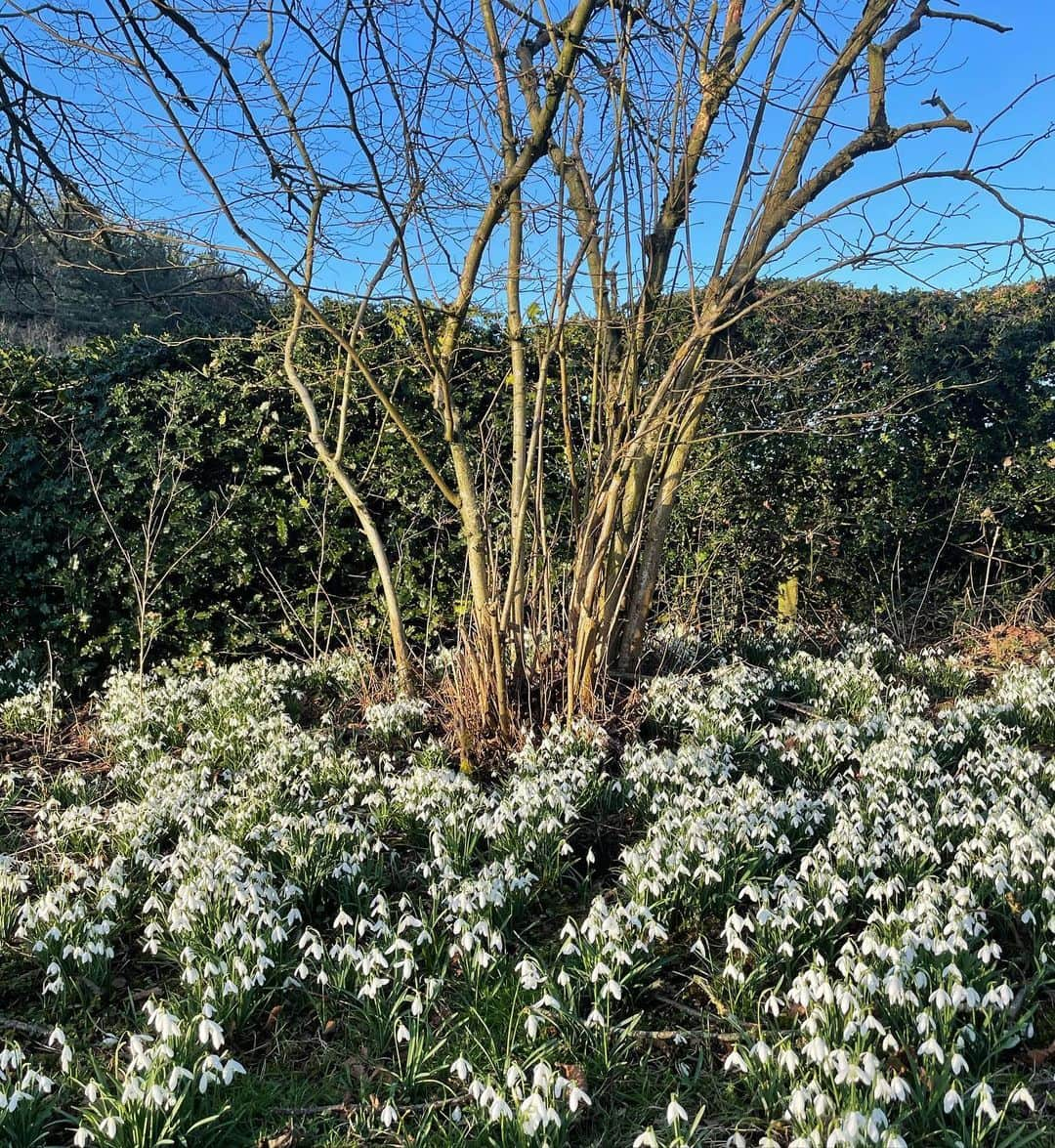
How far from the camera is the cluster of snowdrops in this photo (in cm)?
202

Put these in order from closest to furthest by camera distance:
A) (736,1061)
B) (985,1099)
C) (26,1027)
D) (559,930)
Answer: (985,1099) < (736,1061) < (26,1027) < (559,930)

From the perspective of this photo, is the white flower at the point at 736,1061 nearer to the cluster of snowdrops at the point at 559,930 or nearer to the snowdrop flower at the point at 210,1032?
the cluster of snowdrops at the point at 559,930

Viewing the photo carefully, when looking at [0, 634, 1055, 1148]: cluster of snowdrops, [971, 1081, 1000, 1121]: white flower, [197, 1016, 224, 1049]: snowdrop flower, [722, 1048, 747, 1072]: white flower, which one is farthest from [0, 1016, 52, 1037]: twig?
[971, 1081, 1000, 1121]: white flower

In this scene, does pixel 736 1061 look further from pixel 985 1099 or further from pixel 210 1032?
pixel 210 1032

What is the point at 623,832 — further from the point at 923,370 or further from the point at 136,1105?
the point at 923,370

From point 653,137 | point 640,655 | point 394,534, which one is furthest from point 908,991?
point 394,534

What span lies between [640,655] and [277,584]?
2.59m

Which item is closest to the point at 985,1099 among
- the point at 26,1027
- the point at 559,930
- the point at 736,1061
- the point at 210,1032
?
the point at 736,1061

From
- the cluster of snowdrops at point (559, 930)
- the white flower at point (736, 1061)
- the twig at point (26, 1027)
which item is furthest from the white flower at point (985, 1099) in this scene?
the twig at point (26, 1027)

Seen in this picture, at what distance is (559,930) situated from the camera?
2969mm

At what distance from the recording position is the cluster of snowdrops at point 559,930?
2.02m

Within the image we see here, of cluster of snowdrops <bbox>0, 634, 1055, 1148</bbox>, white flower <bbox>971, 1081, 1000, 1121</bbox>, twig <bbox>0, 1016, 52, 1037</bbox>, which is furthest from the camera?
twig <bbox>0, 1016, 52, 1037</bbox>

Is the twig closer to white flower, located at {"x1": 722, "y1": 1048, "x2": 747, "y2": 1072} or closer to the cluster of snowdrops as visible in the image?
the cluster of snowdrops

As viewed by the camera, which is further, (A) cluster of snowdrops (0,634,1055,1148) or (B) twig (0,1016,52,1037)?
(B) twig (0,1016,52,1037)
